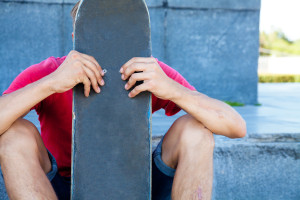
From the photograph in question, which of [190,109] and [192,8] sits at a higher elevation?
[192,8]

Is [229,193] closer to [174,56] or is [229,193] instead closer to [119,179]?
[119,179]

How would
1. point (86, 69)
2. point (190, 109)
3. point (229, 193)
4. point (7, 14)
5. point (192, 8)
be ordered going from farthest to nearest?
point (192, 8), point (7, 14), point (229, 193), point (190, 109), point (86, 69)

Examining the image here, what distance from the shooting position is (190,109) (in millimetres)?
1743

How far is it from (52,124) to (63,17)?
9.89 feet

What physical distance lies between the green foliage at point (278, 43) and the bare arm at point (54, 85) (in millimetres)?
30601

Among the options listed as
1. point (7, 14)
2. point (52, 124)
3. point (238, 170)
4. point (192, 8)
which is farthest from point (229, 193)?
point (7, 14)

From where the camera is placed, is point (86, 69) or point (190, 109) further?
point (190, 109)

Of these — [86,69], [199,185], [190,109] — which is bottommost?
[199,185]

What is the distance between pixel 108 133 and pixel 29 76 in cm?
52

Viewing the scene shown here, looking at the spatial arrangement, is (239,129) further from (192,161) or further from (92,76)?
(92,76)

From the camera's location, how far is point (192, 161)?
1684mm

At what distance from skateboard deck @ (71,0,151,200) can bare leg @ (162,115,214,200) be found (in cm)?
14

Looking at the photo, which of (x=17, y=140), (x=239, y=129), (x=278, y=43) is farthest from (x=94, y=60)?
(x=278, y=43)

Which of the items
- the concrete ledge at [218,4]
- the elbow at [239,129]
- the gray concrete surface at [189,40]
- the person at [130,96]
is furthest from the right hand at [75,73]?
the concrete ledge at [218,4]
